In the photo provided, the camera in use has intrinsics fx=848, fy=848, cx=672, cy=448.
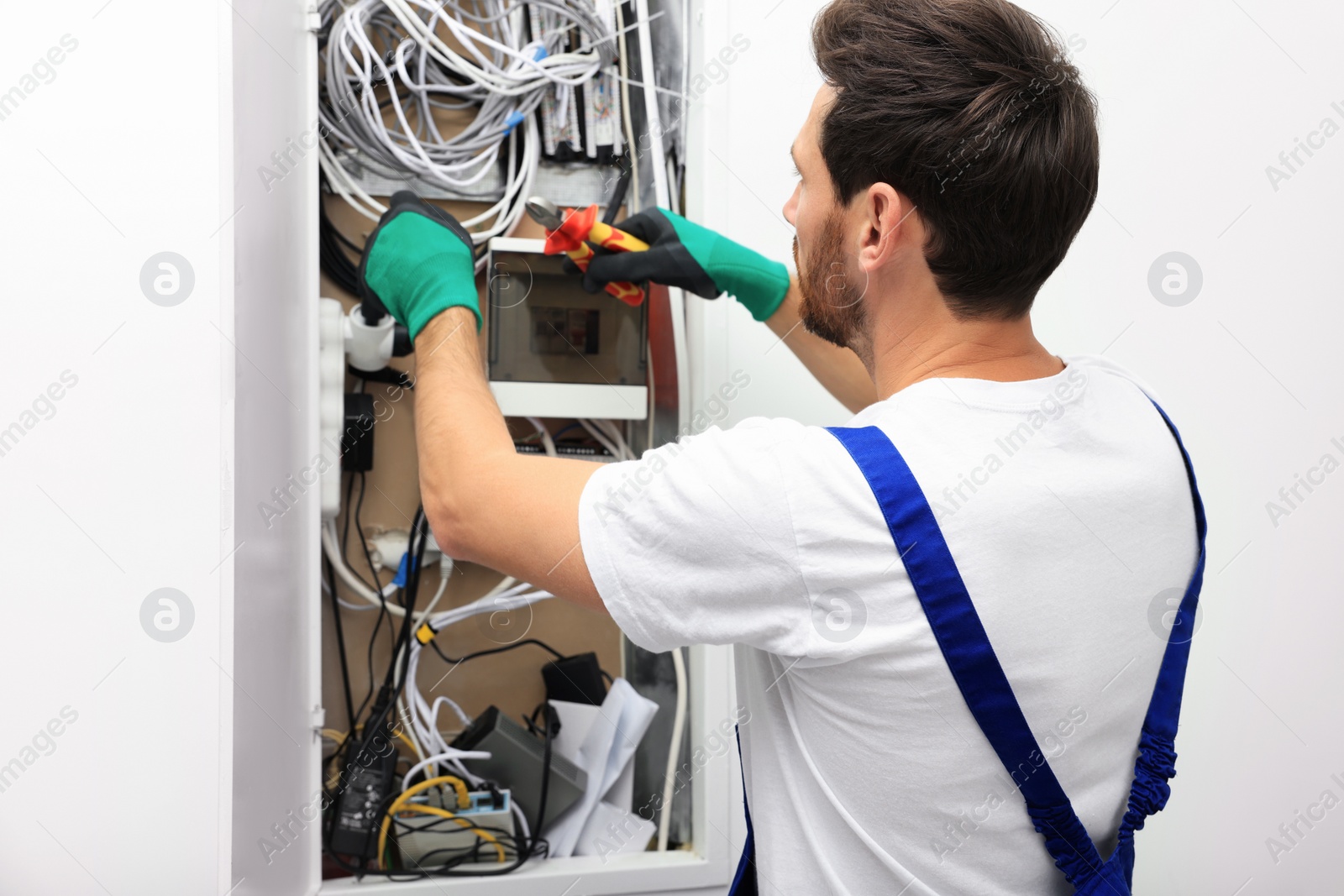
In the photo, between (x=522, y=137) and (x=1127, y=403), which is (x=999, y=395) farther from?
(x=522, y=137)

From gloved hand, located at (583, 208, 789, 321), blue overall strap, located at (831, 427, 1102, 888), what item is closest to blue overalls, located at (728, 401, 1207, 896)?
blue overall strap, located at (831, 427, 1102, 888)

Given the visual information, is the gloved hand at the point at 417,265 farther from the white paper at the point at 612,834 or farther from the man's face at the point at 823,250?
the white paper at the point at 612,834

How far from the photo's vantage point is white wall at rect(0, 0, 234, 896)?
64 centimetres

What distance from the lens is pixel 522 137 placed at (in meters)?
1.21

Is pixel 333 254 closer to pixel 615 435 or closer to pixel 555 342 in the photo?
pixel 555 342

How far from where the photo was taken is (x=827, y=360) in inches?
41.5

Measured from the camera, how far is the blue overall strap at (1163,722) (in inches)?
26.6

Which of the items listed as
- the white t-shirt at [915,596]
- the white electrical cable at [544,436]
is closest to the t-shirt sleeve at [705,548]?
the white t-shirt at [915,596]

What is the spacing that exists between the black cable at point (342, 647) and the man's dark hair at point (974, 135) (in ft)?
2.82

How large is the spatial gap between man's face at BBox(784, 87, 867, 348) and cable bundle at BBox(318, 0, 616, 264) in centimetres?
51

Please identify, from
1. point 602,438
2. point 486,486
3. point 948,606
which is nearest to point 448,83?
point 602,438

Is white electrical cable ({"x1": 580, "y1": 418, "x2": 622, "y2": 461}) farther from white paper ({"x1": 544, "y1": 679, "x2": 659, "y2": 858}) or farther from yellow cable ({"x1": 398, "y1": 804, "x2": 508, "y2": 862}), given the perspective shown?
yellow cable ({"x1": 398, "y1": 804, "x2": 508, "y2": 862})

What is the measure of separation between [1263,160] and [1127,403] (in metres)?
0.70

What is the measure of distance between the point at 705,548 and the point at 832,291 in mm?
290
